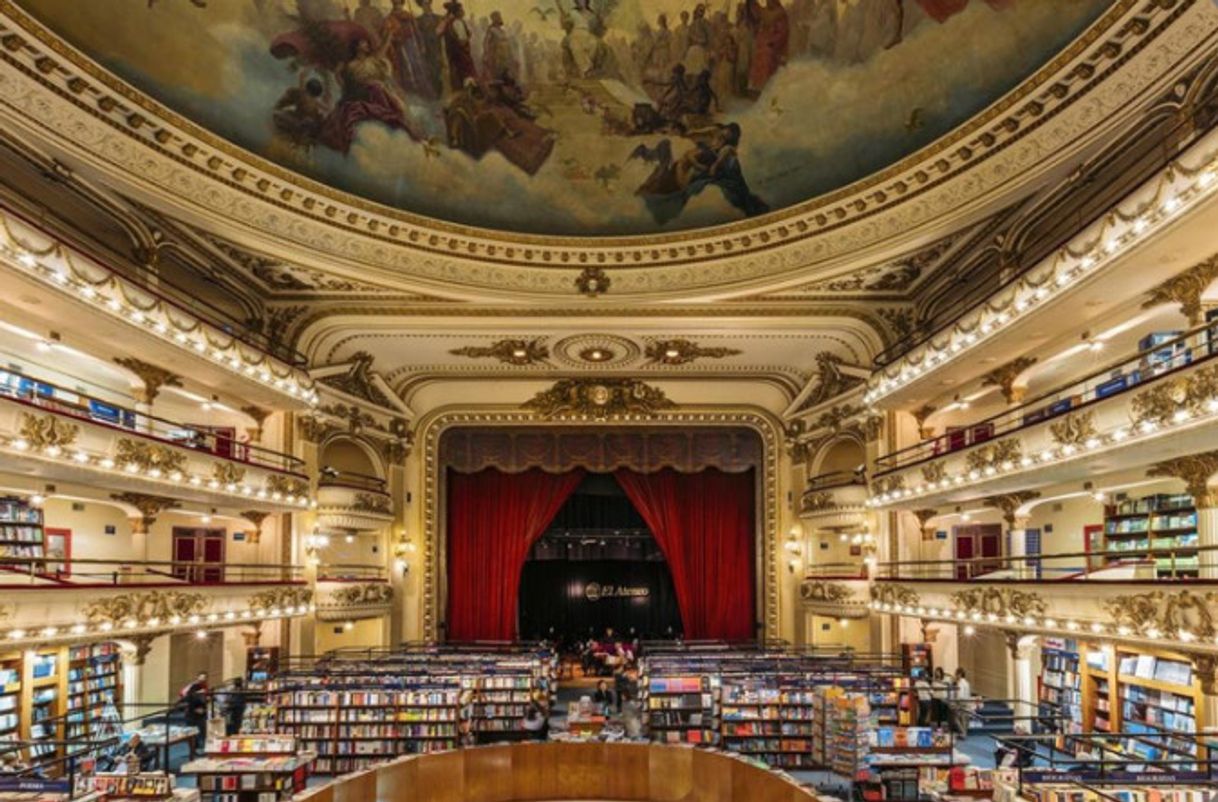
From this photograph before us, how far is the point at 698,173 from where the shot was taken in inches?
688

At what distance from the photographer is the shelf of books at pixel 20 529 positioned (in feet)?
44.5

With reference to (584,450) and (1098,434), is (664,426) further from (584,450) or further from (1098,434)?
Result: (1098,434)

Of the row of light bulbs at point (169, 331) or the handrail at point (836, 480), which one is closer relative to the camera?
the row of light bulbs at point (169, 331)

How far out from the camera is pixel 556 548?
26.6 meters

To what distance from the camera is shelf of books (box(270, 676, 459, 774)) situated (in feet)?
45.9

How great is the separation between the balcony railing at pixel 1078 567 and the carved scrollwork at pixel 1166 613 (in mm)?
207

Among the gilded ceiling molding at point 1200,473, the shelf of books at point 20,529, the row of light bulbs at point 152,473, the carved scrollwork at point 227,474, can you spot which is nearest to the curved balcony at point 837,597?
the gilded ceiling molding at point 1200,473

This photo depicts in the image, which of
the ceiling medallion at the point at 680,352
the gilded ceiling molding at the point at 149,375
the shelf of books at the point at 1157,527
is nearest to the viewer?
the shelf of books at the point at 1157,527

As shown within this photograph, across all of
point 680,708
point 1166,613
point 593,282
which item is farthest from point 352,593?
point 1166,613

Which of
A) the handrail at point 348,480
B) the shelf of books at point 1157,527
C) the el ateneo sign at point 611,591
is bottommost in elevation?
the el ateneo sign at point 611,591

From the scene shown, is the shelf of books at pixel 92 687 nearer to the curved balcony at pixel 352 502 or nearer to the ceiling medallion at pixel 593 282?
the curved balcony at pixel 352 502

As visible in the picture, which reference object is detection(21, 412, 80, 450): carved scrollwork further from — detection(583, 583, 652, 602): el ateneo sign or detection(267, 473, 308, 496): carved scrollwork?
detection(583, 583, 652, 602): el ateneo sign

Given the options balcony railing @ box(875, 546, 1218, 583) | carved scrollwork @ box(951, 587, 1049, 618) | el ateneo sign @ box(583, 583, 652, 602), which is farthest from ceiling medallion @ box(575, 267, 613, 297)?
el ateneo sign @ box(583, 583, 652, 602)

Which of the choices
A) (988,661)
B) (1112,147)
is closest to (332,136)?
(1112,147)
